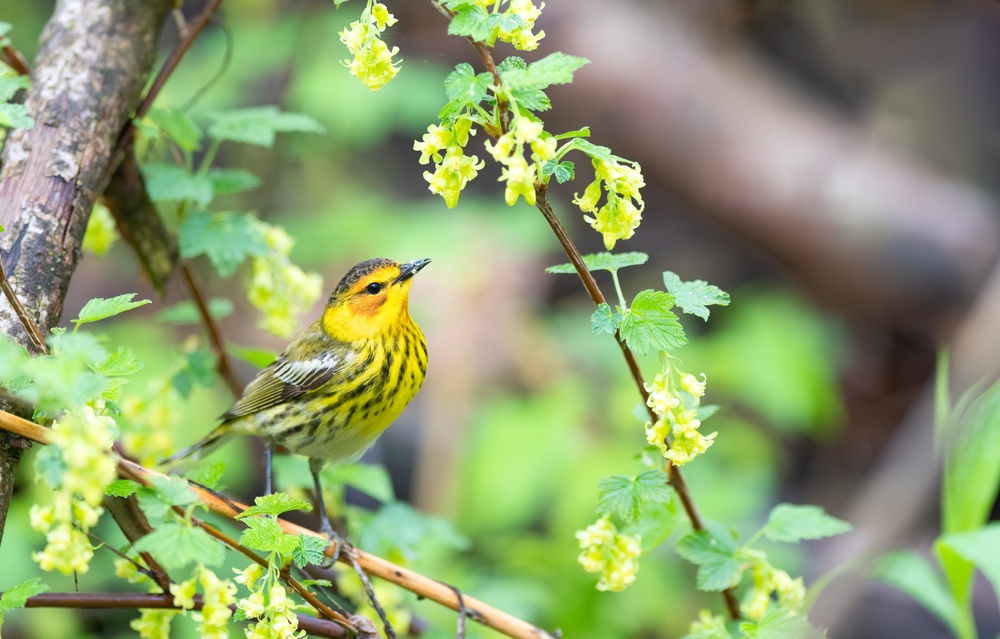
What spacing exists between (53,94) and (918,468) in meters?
4.00

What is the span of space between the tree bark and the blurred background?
1.83m

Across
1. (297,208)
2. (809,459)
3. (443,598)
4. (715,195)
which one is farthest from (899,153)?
(443,598)

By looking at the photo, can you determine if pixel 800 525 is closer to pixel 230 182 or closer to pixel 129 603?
pixel 129 603

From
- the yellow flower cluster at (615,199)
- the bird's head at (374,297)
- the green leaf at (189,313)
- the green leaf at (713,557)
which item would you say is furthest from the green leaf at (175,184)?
the green leaf at (713,557)

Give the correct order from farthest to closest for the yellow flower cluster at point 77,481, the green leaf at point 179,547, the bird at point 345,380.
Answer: the bird at point 345,380, the green leaf at point 179,547, the yellow flower cluster at point 77,481

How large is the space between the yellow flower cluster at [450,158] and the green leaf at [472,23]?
134 millimetres

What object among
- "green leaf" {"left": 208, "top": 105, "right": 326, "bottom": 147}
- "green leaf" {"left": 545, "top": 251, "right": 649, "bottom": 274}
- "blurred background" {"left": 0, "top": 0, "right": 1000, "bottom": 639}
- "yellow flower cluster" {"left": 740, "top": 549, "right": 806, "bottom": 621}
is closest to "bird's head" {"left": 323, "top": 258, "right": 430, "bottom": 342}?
"green leaf" {"left": 208, "top": 105, "right": 326, "bottom": 147}

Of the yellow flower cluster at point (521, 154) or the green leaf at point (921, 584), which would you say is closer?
the yellow flower cluster at point (521, 154)

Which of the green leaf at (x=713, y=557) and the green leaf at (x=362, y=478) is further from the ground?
the green leaf at (x=713, y=557)

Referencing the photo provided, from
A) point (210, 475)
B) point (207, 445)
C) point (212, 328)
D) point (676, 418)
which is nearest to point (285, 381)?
point (212, 328)

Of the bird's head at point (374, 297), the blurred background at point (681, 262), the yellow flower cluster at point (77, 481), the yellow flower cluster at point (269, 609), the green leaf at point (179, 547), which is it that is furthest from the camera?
the blurred background at point (681, 262)

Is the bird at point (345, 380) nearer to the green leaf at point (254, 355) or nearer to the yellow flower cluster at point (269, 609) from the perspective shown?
the green leaf at point (254, 355)

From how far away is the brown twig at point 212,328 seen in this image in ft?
6.48

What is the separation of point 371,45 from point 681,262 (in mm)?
4610
